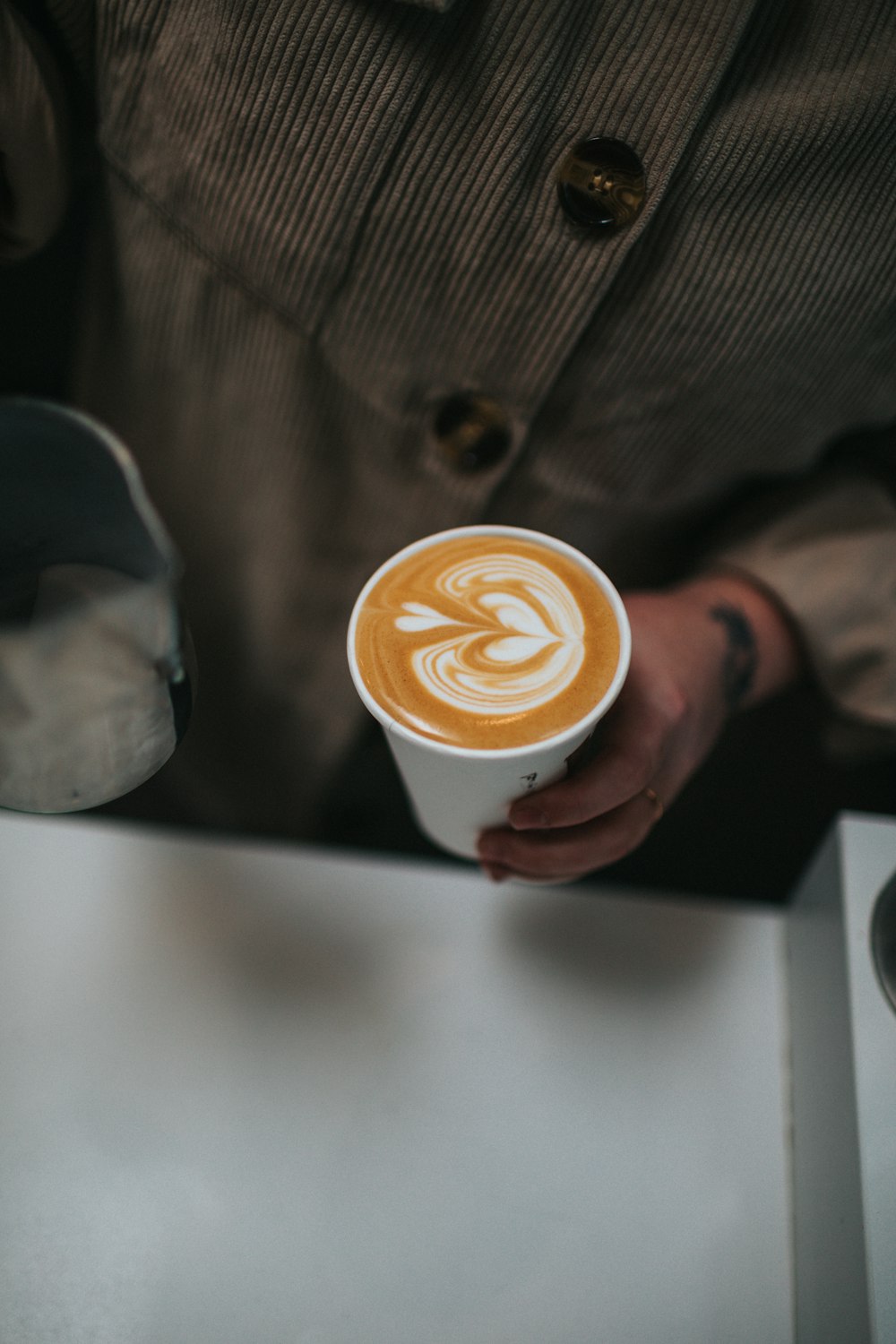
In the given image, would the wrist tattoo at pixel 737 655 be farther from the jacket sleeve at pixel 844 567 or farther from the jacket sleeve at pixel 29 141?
the jacket sleeve at pixel 29 141

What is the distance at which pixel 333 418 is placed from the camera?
0.68 m

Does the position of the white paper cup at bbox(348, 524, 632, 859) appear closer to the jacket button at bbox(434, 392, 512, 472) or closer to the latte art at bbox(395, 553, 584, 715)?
the latte art at bbox(395, 553, 584, 715)

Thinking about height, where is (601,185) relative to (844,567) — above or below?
above

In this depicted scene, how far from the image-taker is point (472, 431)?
609mm

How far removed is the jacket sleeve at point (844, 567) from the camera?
67cm

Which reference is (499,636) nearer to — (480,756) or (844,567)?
(480,756)

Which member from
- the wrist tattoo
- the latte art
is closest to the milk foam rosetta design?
the latte art

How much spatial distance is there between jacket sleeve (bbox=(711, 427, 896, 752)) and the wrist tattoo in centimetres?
4

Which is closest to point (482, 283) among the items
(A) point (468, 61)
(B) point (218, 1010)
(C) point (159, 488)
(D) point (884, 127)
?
(A) point (468, 61)

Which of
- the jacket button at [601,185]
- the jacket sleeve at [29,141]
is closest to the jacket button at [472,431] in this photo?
the jacket button at [601,185]

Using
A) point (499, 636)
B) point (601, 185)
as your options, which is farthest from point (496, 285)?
point (499, 636)

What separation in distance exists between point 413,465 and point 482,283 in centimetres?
14

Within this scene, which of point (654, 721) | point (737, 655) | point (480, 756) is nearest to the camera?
point (480, 756)

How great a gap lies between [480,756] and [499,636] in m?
0.07
